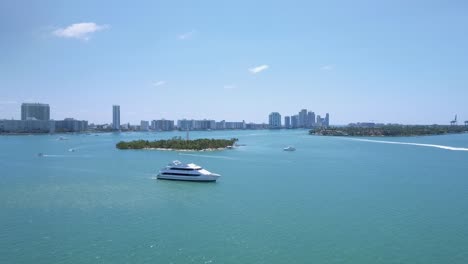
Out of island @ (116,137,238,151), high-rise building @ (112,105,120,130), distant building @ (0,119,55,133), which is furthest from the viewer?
high-rise building @ (112,105,120,130)

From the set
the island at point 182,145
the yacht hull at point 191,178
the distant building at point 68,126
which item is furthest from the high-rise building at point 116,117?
the yacht hull at point 191,178

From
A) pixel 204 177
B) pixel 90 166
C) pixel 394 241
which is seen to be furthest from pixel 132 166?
pixel 394 241

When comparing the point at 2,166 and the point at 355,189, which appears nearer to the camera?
the point at 355,189

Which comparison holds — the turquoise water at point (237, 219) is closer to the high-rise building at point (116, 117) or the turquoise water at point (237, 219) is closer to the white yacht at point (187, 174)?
the white yacht at point (187, 174)

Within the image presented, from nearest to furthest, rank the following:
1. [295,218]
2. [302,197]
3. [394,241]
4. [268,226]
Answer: [394,241] → [268,226] → [295,218] → [302,197]

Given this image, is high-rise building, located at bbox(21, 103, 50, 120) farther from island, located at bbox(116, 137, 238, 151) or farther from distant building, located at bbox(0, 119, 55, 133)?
island, located at bbox(116, 137, 238, 151)

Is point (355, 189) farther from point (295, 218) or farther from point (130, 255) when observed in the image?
point (130, 255)

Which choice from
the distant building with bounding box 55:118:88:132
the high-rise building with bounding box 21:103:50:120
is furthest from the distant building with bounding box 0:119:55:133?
the high-rise building with bounding box 21:103:50:120
